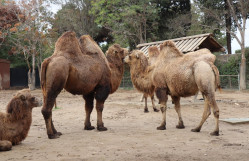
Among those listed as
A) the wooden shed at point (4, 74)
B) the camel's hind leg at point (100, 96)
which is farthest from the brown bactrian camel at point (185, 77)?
the wooden shed at point (4, 74)

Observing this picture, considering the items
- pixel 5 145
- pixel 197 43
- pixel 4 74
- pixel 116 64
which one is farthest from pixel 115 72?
pixel 4 74

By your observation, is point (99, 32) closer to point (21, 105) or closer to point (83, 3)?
point (83, 3)

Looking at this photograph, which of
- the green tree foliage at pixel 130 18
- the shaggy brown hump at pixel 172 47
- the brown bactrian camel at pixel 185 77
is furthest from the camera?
the green tree foliage at pixel 130 18

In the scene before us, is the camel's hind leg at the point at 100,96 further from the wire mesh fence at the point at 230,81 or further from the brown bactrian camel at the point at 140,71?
the wire mesh fence at the point at 230,81

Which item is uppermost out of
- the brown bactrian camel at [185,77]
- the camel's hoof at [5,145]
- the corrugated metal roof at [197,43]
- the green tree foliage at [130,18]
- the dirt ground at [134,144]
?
the green tree foliage at [130,18]

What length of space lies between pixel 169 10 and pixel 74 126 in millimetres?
21137

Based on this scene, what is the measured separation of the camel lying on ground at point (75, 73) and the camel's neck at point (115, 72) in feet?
0.30

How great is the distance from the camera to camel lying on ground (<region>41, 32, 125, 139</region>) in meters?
5.21

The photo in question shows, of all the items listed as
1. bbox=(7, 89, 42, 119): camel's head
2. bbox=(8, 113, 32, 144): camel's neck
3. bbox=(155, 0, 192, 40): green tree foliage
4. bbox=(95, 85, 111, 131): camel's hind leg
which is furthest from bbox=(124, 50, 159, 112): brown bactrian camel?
bbox=(155, 0, 192, 40): green tree foliage

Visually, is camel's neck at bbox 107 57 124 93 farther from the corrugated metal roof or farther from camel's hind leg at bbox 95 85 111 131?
the corrugated metal roof

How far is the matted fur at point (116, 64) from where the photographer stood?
6.60m

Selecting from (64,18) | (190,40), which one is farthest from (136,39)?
(190,40)

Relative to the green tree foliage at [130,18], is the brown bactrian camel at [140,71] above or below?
below

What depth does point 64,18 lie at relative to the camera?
96.0 ft
